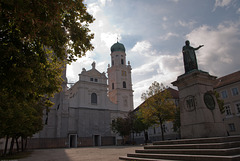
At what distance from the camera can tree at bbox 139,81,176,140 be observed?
24641mm

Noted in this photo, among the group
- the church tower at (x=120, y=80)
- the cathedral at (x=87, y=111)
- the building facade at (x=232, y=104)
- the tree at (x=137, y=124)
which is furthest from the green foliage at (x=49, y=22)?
the church tower at (x=120, y=80)

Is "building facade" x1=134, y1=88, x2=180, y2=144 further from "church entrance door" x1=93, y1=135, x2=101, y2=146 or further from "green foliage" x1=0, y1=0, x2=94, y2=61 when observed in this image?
"green foliage" x1=0, y1=0, x2=94, y2=61

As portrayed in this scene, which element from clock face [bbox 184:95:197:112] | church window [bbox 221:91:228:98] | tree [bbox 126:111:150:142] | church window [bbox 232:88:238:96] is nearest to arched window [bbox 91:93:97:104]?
tree [bbox 126:111:150:142]

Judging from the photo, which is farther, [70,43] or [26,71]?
[70,43]

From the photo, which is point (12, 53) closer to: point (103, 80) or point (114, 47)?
point (103, 80)

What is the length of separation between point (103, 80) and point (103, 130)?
1307 cm

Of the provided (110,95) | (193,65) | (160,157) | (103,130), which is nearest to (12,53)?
(160,157)

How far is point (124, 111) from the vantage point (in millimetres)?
51750

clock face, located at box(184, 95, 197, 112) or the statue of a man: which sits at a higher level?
the statue of a man

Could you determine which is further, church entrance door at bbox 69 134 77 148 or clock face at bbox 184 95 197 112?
church entrance door at bbox 69 134 77 148

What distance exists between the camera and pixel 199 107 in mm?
9898

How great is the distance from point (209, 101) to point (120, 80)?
1764 inches

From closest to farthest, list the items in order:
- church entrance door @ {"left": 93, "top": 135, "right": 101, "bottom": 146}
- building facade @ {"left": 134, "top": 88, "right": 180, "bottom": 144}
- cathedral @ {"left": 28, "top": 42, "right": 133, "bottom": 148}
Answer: building facade @ {"left": 134, "top": 88, "right": 180, "bottom": 144}, cathedral @ {"left": 28, "top": 42, "right": 133, "bottom": 148}, church entrance door @ {"left": 93, "top": 135, "right": 101, "bottom": 146}

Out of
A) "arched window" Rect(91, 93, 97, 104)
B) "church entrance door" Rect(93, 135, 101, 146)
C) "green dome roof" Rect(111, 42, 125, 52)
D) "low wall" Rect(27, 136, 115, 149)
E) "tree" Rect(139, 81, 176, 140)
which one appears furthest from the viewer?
"green dome roof" Rect(111, 42, 125, 52)
